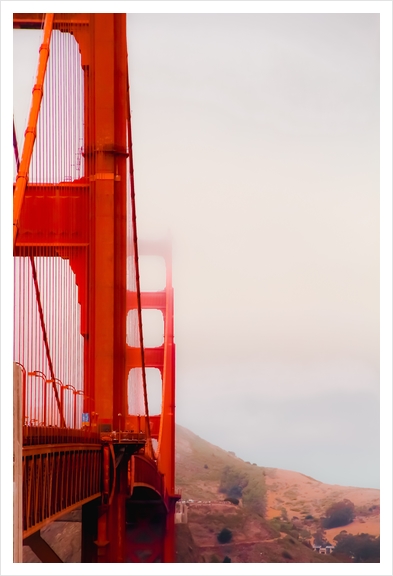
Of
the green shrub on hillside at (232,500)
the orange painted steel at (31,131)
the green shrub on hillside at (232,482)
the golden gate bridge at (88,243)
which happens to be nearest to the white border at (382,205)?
the orange painted steel at (31,131)

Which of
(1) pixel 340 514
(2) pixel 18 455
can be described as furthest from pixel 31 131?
(1) pixel 340 514

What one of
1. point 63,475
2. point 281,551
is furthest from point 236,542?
point 63,475

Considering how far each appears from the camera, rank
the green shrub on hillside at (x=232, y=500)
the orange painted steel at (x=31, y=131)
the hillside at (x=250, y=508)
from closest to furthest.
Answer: the orange painted steel at (x=31, y=131) < the hillside at (x=250, y=508) < the green shrub on hillside at (x=232, y=500)

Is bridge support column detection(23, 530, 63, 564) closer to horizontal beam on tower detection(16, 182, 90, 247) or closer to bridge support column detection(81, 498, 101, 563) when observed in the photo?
bridge support column detection(81, 498, 101, 563)

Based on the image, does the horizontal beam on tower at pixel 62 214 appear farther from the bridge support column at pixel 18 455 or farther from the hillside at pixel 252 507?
the hillside at pixel 252 507

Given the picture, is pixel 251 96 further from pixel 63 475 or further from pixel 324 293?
pixel 63 475

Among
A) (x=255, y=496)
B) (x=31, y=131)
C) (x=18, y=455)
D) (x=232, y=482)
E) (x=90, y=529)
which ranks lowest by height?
(x=255, y=496)

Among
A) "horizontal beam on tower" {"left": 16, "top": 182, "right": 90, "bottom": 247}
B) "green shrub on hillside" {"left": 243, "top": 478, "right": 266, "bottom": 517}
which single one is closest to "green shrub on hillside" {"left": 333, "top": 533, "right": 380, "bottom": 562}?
"green shrub on hillside" {"left": 243, "top": 478, "right": 266, "bottom": 517}

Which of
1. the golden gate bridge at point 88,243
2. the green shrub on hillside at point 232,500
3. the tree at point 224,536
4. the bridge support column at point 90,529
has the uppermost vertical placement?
the golden gate bridge at point 88,243

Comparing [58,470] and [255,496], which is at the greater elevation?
[58,470]

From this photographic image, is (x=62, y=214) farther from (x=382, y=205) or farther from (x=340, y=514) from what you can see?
(x=340, y=514)
